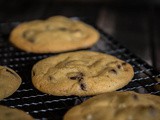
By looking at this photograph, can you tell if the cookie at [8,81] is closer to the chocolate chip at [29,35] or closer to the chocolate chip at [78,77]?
the chocolate chip at [78,77]

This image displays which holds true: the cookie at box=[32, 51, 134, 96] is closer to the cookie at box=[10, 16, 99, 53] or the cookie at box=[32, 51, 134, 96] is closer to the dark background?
the cookie at box=[10, 16, 99, 53]

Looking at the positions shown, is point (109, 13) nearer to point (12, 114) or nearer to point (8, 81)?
point (8, 81)

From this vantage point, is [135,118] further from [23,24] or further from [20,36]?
[23,24]

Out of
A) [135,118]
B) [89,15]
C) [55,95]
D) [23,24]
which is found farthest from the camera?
[89,15]

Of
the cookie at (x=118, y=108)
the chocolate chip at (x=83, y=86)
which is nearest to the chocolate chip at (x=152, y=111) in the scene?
the cookie at (x=118, y=108)

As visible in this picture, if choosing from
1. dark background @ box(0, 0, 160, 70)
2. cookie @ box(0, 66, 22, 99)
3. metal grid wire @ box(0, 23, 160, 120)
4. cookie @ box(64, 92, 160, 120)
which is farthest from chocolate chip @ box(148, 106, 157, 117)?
dark background @ box(0, 0, 160, 70)

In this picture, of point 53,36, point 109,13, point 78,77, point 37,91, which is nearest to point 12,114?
point 37,91

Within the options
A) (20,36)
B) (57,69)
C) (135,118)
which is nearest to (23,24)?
(20,36)
